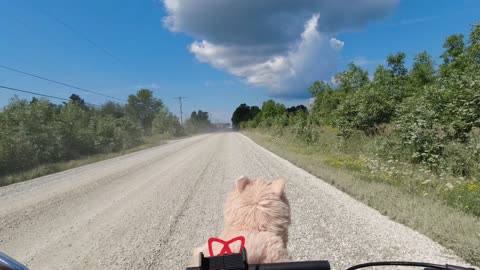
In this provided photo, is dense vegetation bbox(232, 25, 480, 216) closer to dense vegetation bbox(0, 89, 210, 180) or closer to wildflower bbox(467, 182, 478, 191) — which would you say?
wildflower bbox(467, 182, 478, 191)

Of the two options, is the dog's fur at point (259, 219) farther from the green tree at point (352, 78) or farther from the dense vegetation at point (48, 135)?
the green tree at point (352, 78)

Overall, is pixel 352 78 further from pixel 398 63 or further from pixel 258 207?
pixel 258 207

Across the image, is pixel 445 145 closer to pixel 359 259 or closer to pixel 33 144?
pixel 359 259

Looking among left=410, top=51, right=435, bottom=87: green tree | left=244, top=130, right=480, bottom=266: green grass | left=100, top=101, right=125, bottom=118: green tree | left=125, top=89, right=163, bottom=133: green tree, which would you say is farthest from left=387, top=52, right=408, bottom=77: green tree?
left=125, top=89, right=163, bottom=133: green tree

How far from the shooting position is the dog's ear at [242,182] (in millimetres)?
2105

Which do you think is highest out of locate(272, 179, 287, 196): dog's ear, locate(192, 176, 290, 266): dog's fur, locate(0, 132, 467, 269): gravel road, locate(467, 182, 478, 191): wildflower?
locate(272, 179, 287, 196): dog's ear

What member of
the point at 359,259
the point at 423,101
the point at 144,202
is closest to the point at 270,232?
the point at 359,259

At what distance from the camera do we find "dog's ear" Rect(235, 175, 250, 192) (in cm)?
211

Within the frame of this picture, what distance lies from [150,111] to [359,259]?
11254 centimetres

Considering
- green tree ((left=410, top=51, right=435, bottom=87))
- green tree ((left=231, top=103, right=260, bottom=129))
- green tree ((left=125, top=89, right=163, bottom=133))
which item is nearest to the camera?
green tree ((left=410, top=51, right=435, bottom=87))

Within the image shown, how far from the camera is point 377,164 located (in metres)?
9.77

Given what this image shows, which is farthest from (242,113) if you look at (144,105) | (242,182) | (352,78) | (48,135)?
(242,182)

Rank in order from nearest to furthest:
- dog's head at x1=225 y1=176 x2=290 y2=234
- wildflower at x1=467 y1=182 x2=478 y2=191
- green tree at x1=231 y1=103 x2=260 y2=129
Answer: dog's head at x1=225 y1=176 x2=290 y2=234, wildflower at x1=467 y1=182 x2=478 y2=191, green tree at x1=231 y1=103 x2=260 y2=129

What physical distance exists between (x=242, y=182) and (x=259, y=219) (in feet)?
0.88
